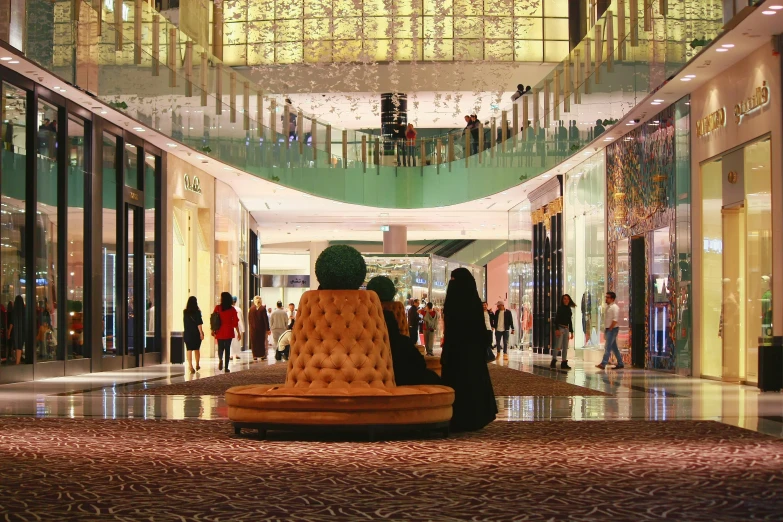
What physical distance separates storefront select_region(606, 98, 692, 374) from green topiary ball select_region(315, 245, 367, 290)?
11086 mm

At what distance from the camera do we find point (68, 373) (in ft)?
64.4

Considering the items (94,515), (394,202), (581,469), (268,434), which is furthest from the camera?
(394,202)

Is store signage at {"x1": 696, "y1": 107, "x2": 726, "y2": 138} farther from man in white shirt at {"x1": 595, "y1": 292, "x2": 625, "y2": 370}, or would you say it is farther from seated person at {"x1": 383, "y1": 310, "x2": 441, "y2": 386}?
seated person at {"x1": 383, "y1": 310, "x2": 441, "y2": 386}

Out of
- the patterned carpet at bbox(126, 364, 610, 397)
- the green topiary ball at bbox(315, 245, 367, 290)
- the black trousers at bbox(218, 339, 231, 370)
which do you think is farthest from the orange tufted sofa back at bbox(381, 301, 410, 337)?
the black trousers at bbox(218, 339, 231, 370)

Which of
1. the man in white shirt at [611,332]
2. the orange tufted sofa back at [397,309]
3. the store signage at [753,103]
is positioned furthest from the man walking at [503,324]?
the orange tufted sofa back at [397,309]

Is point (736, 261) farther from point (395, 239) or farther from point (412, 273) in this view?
point (395, 239)

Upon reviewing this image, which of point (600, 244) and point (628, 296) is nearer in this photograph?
point (628, 296)

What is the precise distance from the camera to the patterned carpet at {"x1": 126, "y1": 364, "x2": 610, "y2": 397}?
14664mm

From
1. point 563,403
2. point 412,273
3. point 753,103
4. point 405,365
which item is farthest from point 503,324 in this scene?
point 405,365

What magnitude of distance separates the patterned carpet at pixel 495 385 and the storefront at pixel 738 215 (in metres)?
2.65

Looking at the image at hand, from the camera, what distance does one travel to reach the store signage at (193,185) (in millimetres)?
27984

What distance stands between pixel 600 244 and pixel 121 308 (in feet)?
34.2

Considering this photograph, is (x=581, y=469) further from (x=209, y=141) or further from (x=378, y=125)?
(x=378, y=125)

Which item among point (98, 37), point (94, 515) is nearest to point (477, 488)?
point (94, 515)
